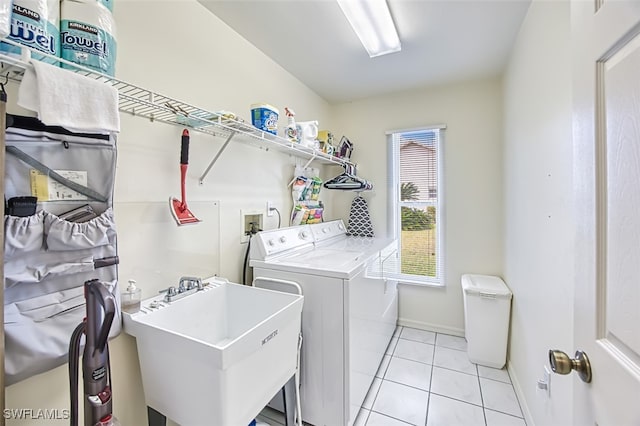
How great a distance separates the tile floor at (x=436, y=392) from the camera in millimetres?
1720

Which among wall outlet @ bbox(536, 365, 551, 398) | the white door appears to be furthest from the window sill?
the white door

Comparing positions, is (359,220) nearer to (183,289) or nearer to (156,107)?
(183,289)

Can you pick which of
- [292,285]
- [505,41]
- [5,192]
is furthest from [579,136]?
[505,41]

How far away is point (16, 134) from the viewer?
2.74ft

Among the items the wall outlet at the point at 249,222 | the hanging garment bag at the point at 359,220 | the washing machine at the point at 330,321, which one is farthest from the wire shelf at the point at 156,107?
the hanging garment bag at the point at 359,220

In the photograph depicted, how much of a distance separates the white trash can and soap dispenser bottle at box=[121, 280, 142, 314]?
2.39 m

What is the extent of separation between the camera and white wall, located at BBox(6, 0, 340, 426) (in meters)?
1.18

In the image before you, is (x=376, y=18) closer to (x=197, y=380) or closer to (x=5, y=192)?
(x=5, y=192)

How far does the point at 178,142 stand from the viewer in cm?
145

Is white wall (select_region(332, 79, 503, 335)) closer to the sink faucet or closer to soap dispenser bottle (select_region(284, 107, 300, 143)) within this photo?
soap dispenser bottle (select_region(284, 107, 300, 143))

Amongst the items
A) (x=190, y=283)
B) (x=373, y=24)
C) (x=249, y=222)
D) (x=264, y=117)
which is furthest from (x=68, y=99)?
(x=373, y=24)

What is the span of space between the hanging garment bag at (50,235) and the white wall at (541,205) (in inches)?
73.5

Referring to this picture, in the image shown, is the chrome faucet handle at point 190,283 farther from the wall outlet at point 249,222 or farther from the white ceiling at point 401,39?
the white ceiling at point 401,39

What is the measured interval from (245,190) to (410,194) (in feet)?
6.18
